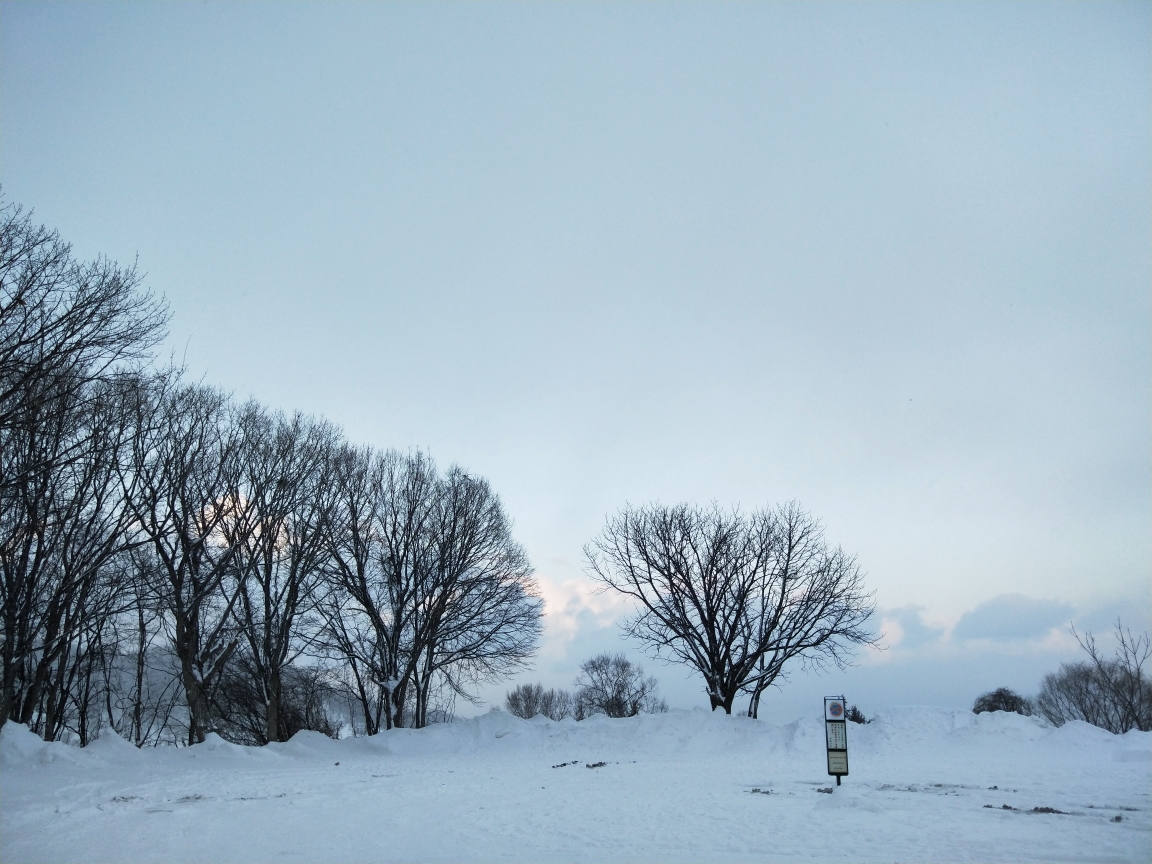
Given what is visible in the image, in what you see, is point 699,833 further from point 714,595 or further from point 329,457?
point 714,595

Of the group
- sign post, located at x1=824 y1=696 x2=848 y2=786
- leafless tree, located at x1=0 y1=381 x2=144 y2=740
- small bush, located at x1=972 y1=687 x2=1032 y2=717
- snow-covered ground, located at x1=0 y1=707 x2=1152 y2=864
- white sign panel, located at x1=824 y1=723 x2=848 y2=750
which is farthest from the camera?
small bush, located at x1=972 y1=687 x2=1032 y2=717

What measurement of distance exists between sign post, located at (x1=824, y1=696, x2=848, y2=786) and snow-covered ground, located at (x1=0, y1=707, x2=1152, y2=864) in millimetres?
607

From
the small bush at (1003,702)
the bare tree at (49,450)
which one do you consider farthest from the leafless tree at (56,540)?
the small bush at (1003,702)

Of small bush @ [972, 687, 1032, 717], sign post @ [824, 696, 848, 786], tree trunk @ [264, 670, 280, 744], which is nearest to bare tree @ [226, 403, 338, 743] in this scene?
tree trunk @ [264, 670, 280, 744]

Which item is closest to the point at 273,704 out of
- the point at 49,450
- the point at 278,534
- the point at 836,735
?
the point at 278,534

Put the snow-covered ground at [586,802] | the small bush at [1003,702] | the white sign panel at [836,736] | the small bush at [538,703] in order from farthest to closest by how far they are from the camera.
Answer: the small bush at [538,703]
the small bush at [1003,702]
the white sign panel at [836,736]
the snow-covered ground at [586,802]

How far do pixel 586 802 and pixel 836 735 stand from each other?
4585 mm

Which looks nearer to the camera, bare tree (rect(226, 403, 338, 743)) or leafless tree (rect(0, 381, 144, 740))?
leafless tree (rect(0, 381, 144, 740))

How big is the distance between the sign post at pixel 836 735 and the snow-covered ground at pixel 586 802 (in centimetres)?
61

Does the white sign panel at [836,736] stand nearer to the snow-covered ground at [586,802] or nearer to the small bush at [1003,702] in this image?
the snow-covered ground at [586,802]

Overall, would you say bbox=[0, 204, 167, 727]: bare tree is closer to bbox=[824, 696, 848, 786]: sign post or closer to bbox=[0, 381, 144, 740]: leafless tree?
bbox=[0, 381, 144, 740]: leafless tree

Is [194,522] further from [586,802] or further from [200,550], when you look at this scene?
[586,802]

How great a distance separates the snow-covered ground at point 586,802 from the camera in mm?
7914

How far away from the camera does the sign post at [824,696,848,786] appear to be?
1235cm
